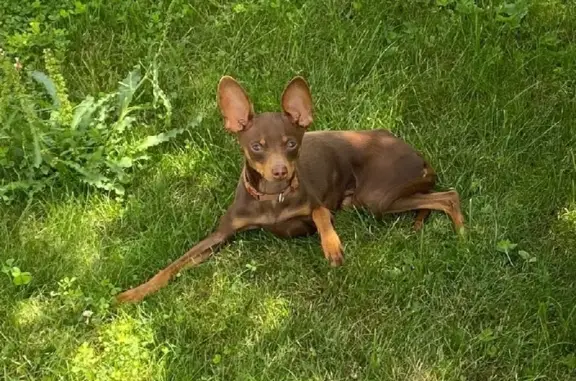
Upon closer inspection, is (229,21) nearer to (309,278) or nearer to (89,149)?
(89,149)

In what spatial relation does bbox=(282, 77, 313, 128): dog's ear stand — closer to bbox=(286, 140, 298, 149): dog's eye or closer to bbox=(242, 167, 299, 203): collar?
bbox=(286, 140, 298, 149): dog's eye

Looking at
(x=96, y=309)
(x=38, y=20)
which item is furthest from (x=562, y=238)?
(x=38, y=20)

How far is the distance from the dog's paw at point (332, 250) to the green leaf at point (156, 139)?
1.17m

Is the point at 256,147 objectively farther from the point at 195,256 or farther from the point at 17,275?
the point at 17,275

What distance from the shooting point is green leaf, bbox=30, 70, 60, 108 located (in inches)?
196

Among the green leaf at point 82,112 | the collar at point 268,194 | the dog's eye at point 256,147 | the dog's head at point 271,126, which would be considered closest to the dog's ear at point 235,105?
the dog's head at point 271,126

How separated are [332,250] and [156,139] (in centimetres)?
124

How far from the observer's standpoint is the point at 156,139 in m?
4.88

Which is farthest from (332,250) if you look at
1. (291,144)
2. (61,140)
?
(61,140)

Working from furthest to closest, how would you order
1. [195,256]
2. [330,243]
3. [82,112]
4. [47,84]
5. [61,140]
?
[47,84] < [82,112] < [61,140] < [195,256] < [330,243]

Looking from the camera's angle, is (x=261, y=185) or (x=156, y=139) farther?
(x=156, y=139)

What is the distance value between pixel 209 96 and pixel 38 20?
123cm

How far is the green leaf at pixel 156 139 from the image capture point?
15.9 ft

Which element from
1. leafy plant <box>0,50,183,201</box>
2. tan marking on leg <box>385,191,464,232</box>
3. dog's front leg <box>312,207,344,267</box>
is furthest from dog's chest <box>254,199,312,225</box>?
leafy plant <box>0,50,183,201</box>
